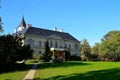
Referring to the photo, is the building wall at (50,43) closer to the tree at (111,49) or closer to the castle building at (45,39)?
the castle building at (45,39)

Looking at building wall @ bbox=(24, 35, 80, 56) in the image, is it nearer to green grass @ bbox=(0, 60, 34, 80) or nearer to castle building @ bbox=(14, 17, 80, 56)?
castle building @ bbox=(14, 17, 80, 56)

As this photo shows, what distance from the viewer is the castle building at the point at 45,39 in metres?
78.4

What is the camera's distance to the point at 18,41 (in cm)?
3459

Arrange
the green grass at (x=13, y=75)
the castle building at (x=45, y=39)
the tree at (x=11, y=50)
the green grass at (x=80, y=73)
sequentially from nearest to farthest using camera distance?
the green grass at (x=80, y=73), the green grass at (x=13, y=75), the tree at (x=11, y=50), the castle building at (x=45, y=39)

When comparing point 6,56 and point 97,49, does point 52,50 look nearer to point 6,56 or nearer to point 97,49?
point 97,49

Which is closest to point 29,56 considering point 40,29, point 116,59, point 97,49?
point 116,59

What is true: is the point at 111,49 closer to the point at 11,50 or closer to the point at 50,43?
the point at 50,43

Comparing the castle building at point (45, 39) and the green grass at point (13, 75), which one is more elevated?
the castle building at point (45, 39)

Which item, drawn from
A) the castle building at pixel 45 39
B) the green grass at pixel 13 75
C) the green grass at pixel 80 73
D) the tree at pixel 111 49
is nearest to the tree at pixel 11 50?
the green grass at pixel 13 75

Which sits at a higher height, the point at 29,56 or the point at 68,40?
the point at 68,40

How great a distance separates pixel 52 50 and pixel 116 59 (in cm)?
1781

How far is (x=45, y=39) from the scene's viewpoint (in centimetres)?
8194

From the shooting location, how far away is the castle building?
257 feet

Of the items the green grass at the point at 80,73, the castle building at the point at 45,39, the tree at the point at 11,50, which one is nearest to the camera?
the green grass at the point at 80,73
